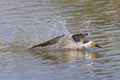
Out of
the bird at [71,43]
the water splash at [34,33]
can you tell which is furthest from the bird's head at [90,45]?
the water splash at [34,33]

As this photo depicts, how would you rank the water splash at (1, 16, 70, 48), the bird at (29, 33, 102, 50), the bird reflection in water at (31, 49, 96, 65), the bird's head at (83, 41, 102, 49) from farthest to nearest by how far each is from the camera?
the water splash at (1, 16, 70, 48) → the bird at (29, 33, 102, 50) → the bird's head at (83, 41, 102, 49) → the bird reflection in water at (31, 49, 96, 65)

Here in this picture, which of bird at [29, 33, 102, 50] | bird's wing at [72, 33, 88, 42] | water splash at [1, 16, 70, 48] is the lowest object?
water splash at [1, 16, 70, 48]

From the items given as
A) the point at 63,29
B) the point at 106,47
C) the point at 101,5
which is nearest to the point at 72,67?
the point at 106,47

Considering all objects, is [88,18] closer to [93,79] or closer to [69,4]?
[69,4]

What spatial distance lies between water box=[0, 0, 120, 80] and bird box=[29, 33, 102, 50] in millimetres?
219

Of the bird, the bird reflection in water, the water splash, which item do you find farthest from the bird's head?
the water splash

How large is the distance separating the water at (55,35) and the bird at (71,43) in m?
0.22

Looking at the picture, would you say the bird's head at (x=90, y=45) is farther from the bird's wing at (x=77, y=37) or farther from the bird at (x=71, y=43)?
the bird's wing at (x=77, y=37)

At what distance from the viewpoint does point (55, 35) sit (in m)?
12.8

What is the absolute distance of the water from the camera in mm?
9750

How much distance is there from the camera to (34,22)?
14914 millimetres

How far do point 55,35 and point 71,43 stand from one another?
1.04 metres

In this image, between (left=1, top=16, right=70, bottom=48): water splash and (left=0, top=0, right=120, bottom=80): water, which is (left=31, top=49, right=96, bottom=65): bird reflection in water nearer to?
(left=0, top=0, right=120, bottom=80): water

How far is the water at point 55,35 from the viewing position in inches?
384
